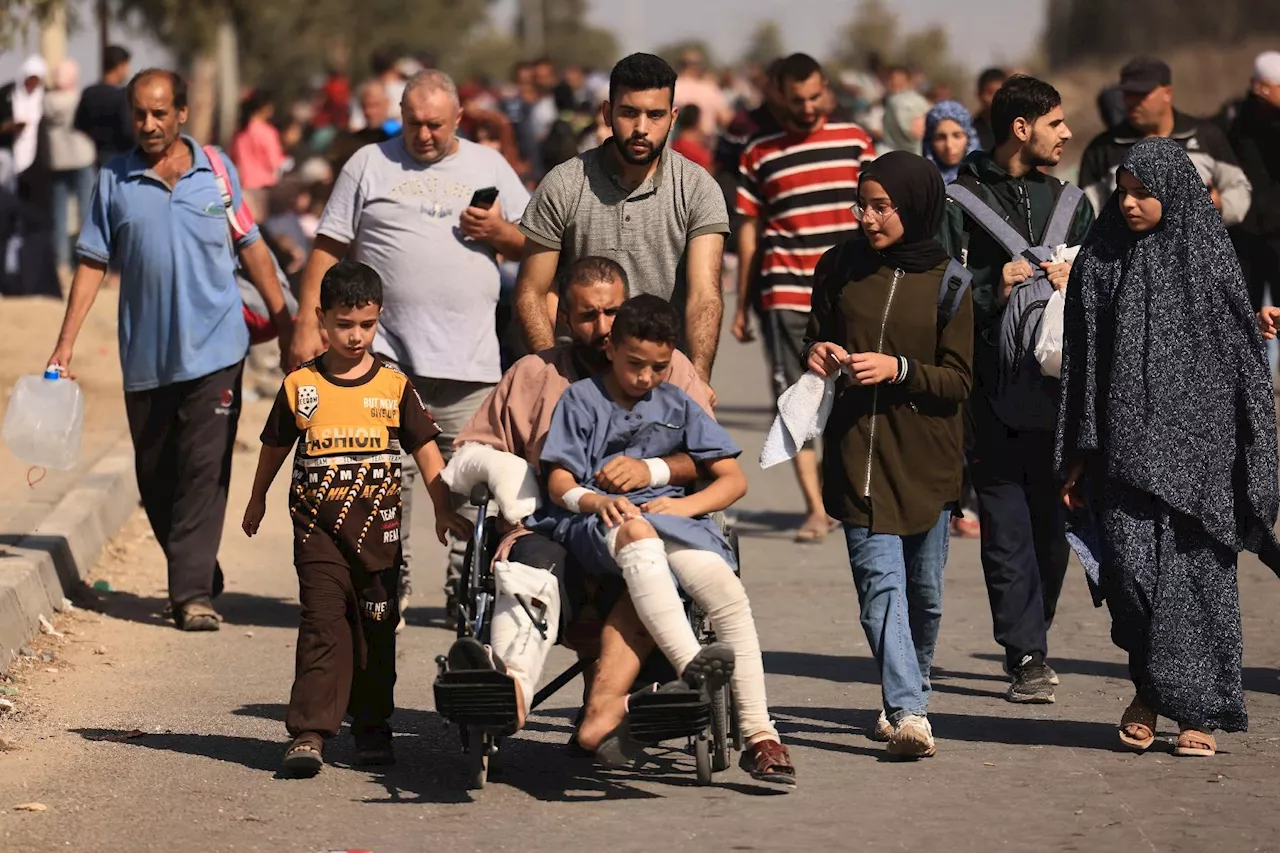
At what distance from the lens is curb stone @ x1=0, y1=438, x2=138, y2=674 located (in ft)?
28.8

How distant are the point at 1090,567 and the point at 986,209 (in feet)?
4.60

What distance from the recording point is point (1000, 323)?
25.7 ft

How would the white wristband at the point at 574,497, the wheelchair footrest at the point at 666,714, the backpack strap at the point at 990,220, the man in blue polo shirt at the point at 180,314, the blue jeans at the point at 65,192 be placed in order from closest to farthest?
the wheelchair footrest at the point at 666,714, the white wristband at the point at 574,497, the backpack strap at the point at 990,220, the man in blue polo shirt at the point at 180,314, the blue jeans at the point at 65,192

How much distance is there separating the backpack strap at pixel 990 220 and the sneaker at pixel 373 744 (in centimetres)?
262

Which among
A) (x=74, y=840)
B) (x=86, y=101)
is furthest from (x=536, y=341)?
(x=86, y=101)

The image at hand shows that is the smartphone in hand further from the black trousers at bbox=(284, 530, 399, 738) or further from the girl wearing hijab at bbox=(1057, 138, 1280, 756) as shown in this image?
the girl wearing hijab at bbox=(1057, 138, 1280, 756)

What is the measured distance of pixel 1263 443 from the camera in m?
6.87

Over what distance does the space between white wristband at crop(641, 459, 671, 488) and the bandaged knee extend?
0.41 m

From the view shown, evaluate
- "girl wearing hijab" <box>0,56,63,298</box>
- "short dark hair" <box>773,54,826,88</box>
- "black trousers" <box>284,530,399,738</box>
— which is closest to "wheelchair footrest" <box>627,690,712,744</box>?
"black trousers" <box>284,530,399,738</box>

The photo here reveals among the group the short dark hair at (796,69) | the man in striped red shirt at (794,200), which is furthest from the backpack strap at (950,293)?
the short dark hair at (796,69)

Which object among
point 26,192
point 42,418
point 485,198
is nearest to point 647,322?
point 485,198

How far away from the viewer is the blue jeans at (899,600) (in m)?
7.00

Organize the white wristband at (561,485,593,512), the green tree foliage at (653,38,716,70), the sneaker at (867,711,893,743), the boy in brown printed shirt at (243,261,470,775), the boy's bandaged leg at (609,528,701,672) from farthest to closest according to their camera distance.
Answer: the green tree foliage at (653,38,716,70) → the sneaker at (867,711,893,743) → the boy in brown printed shirt at (243,261,470,775) → the white wristband at (561,485,593,512) → the boy's bandaged leg at (609,528,701,672)

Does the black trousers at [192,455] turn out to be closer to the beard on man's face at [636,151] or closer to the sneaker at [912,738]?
the beard on man's face at [636,151]
